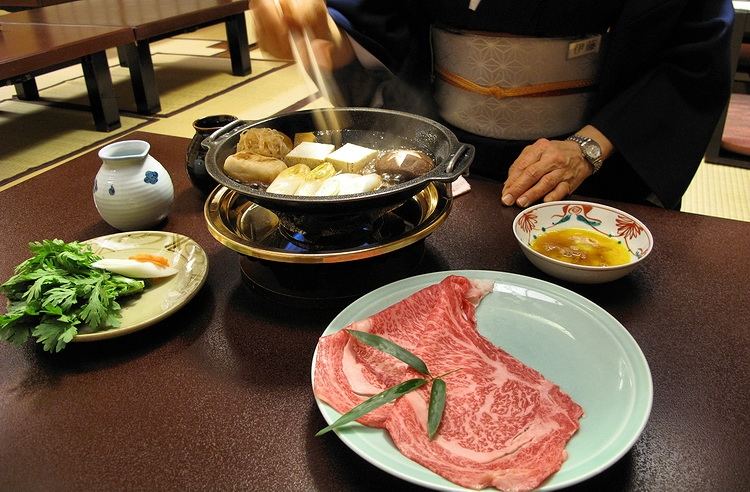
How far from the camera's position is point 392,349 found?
0.98 metres

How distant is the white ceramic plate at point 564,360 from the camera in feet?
2.62

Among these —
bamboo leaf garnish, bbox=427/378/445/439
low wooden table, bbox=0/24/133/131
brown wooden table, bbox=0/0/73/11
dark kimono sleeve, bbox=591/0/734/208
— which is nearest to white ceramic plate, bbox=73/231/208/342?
bamboo leaf garnish, bbox=427/378/445/439

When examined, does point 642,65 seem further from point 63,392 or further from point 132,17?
point 132,17

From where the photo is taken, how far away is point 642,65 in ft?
5.92

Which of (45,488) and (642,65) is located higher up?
(642,65)

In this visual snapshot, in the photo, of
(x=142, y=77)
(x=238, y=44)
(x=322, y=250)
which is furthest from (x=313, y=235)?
(x=238, y=44)

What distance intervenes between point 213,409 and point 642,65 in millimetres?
1616

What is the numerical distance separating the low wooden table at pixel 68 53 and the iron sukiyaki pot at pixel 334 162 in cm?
319

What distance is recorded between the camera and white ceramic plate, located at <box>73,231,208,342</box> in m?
1.11

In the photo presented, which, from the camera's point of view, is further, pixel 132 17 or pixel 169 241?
pixel 132 17

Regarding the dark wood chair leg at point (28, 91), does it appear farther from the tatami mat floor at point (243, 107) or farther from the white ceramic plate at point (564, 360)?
the white ceramic plate at point (564, 360)

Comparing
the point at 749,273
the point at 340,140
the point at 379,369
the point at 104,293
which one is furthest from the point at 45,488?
the point at 749,273

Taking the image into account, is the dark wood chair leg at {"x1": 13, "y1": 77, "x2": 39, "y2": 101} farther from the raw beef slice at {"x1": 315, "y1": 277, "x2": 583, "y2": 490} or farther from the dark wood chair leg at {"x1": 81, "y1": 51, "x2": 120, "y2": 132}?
the raw beef slice at {"x1": 315, "y1": 277, "x2": 583, "y2": 490}

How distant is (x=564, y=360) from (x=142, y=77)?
4.73 metres
